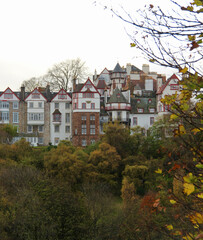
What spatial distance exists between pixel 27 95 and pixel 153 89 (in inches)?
753

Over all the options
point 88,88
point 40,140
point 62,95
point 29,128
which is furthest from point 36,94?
point 88,88

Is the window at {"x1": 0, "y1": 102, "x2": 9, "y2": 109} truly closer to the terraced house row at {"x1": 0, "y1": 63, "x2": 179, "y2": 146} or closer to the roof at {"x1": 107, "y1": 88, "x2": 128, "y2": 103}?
the terraced house row at {"x1": 0, "y1": 63, "x2": 179, "y2": 146}

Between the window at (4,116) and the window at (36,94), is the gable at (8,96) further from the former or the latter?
the window at (36,94)

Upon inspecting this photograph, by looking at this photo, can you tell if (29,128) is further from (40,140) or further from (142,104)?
(142,104)

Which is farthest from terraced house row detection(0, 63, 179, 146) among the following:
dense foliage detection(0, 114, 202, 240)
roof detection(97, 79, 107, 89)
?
roof detection(97, 79, 107, 89)

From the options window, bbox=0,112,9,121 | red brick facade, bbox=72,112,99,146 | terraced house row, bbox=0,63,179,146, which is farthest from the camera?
window, bbox=0,112,9,121

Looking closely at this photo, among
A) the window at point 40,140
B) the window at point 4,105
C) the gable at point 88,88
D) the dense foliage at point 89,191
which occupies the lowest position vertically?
the dense foliage at point 89,191

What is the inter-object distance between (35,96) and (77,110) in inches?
277

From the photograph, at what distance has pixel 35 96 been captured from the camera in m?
54.0

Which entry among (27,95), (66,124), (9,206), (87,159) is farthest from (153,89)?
(9,206)

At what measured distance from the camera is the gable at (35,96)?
53.9 metres

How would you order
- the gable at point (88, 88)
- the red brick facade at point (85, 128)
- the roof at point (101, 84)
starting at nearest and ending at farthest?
the red brick facade at point (85, 128), the gable at point (88, 88), the roof at point (101, 84)

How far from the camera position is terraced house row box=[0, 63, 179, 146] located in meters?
51.0

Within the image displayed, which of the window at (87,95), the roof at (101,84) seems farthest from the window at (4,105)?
the roof at (101,84)
